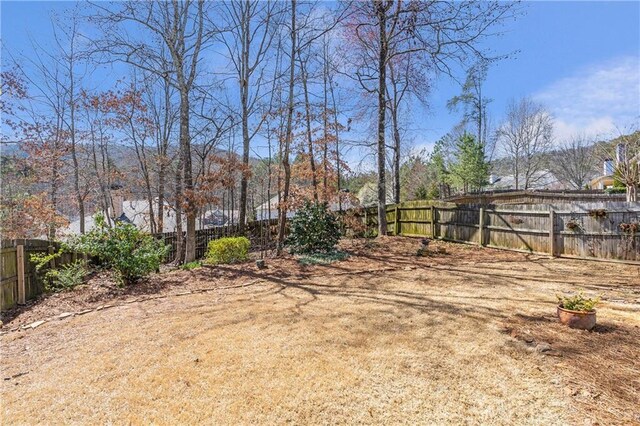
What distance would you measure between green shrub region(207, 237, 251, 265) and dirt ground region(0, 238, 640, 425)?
2.37 meters

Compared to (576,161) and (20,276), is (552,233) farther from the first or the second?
(576,161)

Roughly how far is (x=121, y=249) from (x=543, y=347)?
6472 millimetres

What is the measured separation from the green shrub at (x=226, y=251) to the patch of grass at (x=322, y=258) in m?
1.55

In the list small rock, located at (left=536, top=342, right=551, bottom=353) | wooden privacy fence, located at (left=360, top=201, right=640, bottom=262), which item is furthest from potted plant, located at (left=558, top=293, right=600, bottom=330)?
wooden privacy fence, located at (left=360, top=201, right=640, bottom=262)

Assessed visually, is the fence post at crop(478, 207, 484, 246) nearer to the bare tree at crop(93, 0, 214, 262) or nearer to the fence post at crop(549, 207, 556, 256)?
the fence post at crop(549, 207, 556, 256)

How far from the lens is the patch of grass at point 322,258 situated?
25.0ft

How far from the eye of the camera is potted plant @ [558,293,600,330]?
130 inches

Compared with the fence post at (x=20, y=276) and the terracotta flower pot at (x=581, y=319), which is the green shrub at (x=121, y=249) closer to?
the fence post at (x=20, y=276)

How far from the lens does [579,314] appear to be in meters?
3.30

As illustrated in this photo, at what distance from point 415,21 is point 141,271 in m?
7.70

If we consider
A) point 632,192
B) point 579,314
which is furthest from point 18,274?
point 632,192

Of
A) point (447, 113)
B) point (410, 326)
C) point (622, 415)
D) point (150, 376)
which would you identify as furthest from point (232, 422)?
point (447, 113)

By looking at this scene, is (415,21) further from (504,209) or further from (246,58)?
(246,58)

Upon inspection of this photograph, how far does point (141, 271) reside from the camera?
6.15 m
